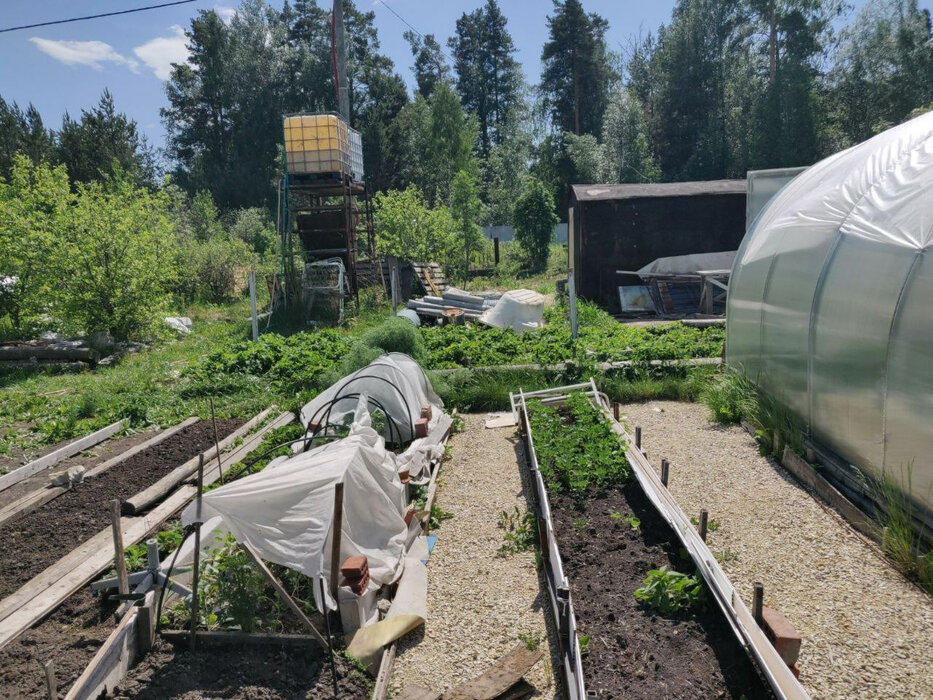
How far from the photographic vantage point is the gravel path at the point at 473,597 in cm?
399

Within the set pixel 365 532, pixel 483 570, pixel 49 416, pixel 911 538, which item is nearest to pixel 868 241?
pixel 911 538

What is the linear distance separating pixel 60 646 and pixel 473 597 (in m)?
2.56

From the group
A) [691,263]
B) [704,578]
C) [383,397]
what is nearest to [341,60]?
[691,263]

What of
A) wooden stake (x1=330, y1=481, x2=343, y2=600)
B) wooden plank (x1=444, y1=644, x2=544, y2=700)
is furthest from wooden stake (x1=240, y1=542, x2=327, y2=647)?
wooden plank (x1=444, y1=644, x2=544, y2=700)

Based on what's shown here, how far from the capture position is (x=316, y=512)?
423cm

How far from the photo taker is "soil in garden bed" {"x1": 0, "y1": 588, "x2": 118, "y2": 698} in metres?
3.74

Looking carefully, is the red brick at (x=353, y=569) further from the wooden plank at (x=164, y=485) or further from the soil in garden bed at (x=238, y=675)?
the wooden plank at (x=164, y=485)

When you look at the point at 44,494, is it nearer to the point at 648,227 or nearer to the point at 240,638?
the point at 240,638

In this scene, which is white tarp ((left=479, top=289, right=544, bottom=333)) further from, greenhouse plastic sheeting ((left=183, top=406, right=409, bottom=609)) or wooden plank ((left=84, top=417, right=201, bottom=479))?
greenhouse plastic sheeting ((left=183, top=406, right=409, bottom=609))

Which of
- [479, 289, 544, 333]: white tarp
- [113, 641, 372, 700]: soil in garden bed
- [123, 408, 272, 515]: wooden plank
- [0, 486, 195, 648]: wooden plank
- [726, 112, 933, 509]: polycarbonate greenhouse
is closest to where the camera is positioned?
[113, 641, 372, 700]: soil in garden bed

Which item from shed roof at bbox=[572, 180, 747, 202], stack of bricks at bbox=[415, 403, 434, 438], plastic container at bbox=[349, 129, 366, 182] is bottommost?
stack of bricks at bbox=[415, 403, 434, 438]

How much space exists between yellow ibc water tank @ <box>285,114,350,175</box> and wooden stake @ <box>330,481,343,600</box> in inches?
592

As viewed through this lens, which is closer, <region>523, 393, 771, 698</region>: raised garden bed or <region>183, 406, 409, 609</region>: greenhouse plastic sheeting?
<region>523, 393, 771, 698</region>: raised garden bed

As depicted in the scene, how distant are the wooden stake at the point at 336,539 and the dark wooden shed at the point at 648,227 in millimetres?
15073
